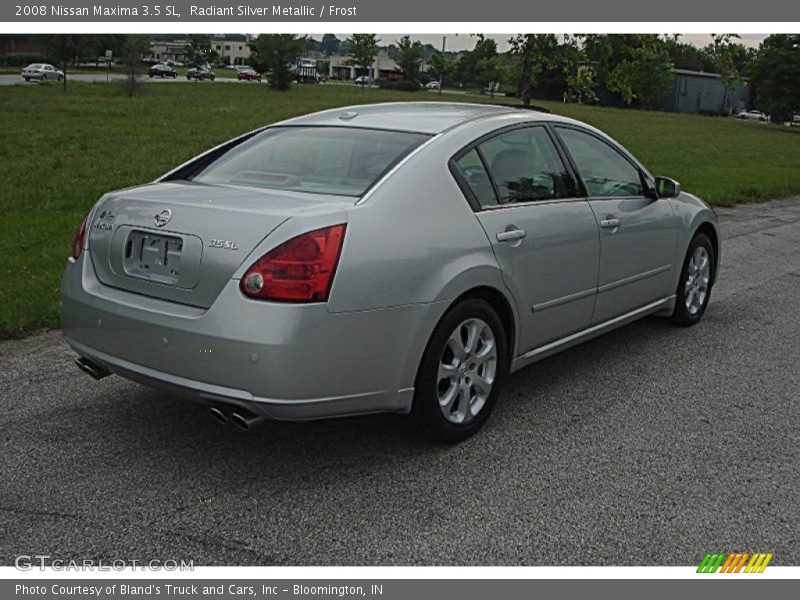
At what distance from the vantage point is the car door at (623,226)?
5305 millimetres

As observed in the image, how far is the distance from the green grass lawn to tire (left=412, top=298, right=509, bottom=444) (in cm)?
316

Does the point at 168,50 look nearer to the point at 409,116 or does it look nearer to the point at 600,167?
the point at 600,167

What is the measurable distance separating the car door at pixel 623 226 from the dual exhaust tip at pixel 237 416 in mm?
2398

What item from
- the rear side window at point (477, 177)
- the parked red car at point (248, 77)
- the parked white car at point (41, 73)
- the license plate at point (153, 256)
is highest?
the parked red car at point (248, 77)

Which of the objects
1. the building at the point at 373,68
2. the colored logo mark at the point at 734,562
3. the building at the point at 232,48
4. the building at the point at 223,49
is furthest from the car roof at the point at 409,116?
the building at the point at 232,48

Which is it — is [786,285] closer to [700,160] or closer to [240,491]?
[240,491]

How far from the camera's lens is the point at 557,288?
4863 millimetres

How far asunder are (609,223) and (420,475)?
2.10 metres

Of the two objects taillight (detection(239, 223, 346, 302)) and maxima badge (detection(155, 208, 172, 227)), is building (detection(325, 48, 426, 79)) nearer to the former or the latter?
maxima badge (detection(155, 208, 172, 227))

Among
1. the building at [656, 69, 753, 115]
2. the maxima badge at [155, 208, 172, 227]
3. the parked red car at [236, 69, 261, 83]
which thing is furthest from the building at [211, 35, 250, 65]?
the maxima badge at [155, 208, 172, 227]

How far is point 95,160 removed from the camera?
15797 mm

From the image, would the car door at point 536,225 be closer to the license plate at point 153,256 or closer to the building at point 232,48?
the license plate at point 153,256

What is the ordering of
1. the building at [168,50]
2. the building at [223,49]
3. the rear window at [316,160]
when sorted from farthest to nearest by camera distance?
the building at [223,49] → the building at [168,50] → the rear window at [316,160]

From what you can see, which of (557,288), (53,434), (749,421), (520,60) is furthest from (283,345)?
(520,60)
